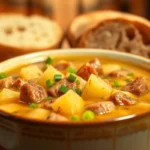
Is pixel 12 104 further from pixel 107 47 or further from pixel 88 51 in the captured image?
pixel 107 47

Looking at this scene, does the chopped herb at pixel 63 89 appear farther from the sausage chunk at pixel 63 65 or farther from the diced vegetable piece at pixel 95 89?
the sausage chunk at pixel 63 65

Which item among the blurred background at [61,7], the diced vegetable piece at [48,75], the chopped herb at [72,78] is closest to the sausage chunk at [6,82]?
the diced vegetable piece at [48,75]

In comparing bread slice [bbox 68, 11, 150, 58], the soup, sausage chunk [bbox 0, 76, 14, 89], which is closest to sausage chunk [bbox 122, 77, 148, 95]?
the soup

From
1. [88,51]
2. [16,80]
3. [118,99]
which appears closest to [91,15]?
[88,51]

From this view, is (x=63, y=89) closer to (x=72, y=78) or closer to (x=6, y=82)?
(x=72, y=78)

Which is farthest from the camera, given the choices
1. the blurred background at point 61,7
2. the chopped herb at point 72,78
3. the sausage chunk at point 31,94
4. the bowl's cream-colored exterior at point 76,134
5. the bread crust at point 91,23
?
the blurred background at point 61,7

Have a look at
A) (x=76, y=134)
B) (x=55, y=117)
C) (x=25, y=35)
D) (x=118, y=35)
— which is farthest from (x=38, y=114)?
(x=25, y=35)
